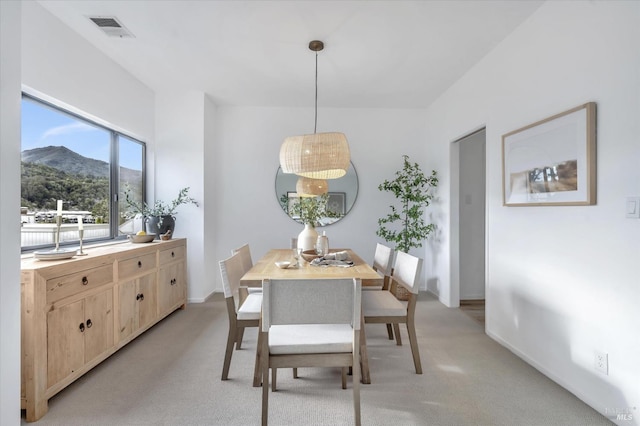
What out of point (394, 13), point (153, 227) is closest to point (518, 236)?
point (394, 13)

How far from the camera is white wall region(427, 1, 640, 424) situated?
1.67 m

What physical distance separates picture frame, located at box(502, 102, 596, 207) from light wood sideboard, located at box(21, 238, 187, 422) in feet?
10.6

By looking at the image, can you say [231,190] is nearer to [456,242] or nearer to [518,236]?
[456,242]

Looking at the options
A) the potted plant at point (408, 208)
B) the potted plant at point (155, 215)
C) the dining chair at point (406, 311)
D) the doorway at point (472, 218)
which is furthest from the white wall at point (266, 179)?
the dining chair at point (406, 311)

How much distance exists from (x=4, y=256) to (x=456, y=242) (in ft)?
12.9

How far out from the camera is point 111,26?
2.57 m

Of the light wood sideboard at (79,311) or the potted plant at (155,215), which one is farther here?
the potted plant at (155,215)

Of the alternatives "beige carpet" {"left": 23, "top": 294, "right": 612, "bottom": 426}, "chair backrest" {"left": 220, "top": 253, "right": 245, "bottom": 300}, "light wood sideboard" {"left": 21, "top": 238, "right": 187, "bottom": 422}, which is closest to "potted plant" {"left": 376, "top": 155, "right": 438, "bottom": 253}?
"beige carpet" {"left": 23, "top": 294, "right": 612, "bottom": 426}

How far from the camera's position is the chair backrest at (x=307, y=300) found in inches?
61.7

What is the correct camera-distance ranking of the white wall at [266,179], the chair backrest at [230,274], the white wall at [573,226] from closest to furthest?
the white wall at [573,226] < the chair backrest at [230,274] < the white wall at [266,179]

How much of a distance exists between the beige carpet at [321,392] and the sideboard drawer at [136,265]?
0.64m

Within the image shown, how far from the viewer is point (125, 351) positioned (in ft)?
8.63

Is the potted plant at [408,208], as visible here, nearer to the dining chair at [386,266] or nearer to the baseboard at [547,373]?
the dining chair at [386,266]

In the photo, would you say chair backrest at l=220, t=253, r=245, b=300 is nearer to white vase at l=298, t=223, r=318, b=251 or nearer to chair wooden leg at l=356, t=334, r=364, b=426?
white vase at l=298, t=223, r=318, b=251
